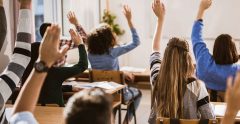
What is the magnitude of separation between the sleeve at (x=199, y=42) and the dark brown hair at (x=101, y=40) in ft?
3.79

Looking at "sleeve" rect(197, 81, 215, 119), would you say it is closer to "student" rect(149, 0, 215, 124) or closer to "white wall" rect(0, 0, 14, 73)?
"student" rect(149, 0, 215, 124)

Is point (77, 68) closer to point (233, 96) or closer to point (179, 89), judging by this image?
point (179, 89)

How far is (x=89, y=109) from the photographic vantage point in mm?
1143

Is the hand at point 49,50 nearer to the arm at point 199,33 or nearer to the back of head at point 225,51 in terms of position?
the arm at point 199,33

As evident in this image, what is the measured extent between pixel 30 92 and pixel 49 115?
57.9 inches

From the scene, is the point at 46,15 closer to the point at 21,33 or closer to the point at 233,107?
the point at 21,33

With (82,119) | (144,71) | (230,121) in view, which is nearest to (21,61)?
(82,119)

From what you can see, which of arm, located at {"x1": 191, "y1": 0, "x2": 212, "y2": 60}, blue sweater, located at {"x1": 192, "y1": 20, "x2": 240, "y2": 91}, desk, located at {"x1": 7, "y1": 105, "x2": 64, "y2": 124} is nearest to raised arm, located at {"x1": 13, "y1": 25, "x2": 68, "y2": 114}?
desk, located at {"x1": 7, "y1": 105, "x2": 64, "y2": 124}

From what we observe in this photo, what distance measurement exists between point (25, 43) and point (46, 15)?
4.88m

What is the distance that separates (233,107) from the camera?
1253mm

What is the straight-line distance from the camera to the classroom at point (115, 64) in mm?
1294

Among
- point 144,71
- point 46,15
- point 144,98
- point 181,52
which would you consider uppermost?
point 46,15

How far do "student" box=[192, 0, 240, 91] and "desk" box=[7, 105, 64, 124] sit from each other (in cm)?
137

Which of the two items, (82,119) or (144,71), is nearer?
(82,119)
